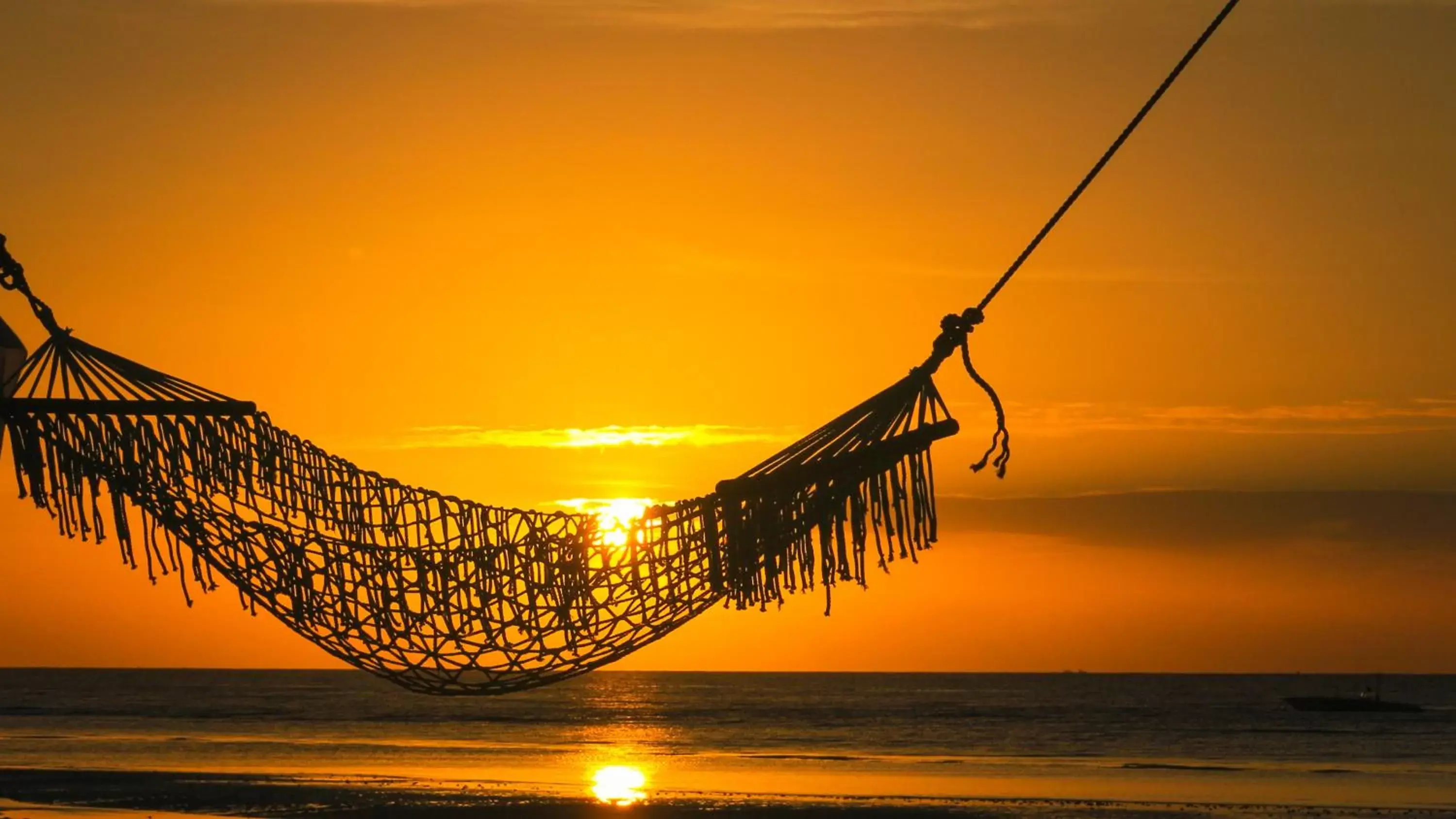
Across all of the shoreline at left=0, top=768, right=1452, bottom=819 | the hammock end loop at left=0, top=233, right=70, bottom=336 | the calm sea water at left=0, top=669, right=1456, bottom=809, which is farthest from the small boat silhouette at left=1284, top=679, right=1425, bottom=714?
the hammock end loop at left=0, top=233, right=70, bottom=336

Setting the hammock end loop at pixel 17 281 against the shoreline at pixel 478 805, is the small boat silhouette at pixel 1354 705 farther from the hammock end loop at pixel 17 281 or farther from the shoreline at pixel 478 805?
the hammock end loop at pixel 17 281

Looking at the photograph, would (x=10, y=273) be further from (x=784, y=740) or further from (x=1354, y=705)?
(x=1354, y=705)

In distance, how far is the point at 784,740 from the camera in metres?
32.2

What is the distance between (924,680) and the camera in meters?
79.6

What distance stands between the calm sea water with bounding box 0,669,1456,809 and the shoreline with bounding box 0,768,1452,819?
2.46 feet

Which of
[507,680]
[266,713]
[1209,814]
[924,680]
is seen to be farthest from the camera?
[924,680]

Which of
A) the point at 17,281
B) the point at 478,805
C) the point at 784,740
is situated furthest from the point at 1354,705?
the point at 17,281

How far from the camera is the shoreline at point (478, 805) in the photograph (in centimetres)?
1592

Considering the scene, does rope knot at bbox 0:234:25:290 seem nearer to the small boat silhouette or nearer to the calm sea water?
the calm sea water

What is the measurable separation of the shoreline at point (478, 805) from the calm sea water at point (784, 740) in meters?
0.75

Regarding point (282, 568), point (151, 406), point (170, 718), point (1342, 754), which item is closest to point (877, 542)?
point (282, 568)

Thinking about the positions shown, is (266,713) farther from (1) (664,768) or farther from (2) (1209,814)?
(2) (1209,814)

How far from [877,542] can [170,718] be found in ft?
118

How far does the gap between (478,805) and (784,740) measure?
15744mm
